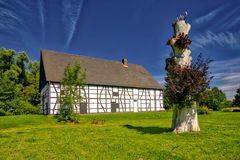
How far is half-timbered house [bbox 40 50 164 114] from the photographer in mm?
25484

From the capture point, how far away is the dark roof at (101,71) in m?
26.6

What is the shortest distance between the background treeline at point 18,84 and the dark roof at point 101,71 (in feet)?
19.5

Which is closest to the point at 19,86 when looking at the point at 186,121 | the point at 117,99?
the point at 117,99

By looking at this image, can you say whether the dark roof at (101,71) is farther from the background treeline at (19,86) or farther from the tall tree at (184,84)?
the tall tree at (184,84)

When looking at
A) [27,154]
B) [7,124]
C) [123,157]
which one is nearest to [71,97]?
[7,124]

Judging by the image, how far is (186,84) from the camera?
9641mm

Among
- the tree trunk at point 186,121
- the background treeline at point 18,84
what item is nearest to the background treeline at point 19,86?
the background treeline at point 18,84

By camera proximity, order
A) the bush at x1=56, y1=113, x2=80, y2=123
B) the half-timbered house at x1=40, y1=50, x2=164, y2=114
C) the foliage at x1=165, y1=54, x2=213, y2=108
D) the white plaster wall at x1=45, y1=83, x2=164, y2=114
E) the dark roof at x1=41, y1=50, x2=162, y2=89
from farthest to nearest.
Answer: the dark roof at x1=41, y1=50, x2=162, y2=89, the half-timbered house at x1=40, y1=50, x2=164, y2=114, the white plaster wall at x1=45, y1=83, x2=164, y2=114, the bush at x1=56, y1=113, x2=80, y2=123, the foliage at x1=165, y1=54, x2=213, y2=108

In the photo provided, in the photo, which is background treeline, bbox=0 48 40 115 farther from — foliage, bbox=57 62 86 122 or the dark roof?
foliage, bbox=57 62 86 122

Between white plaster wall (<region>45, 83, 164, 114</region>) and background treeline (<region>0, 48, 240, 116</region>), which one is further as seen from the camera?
background treeline (<region>0, 48, 240, 116</region>)

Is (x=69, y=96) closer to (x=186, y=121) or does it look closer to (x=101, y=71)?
(x=186, y=121)

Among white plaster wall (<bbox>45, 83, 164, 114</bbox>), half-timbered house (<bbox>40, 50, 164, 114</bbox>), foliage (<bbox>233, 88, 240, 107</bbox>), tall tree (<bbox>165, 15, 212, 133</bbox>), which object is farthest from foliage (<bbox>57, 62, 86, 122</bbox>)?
foliage (<bbox>233, 88, 240, 107</bbox>)

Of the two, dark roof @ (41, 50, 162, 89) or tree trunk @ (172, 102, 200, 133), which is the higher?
dark roof @ (41, 50, 162, 89)

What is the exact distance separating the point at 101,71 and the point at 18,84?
15.8 meters
